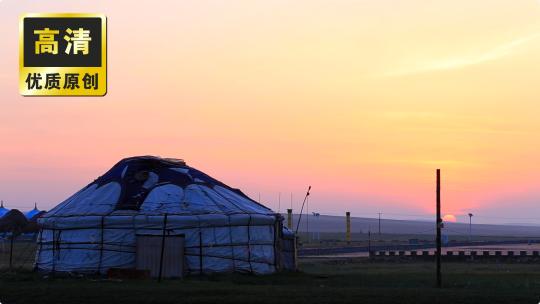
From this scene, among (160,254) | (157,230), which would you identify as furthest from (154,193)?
(160,254)

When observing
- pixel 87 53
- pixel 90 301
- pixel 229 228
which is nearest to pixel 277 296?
pixel 90 301

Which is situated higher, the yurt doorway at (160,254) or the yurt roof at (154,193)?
the yurt roof at (154,193)

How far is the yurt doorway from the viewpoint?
134 ft

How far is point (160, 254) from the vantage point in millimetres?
40812

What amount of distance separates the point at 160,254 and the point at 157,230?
1.27m

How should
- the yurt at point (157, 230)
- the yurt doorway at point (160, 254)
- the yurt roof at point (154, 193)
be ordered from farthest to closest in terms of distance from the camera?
the yurt roof at point (154, 193) < the yurt at point (157, 230) < the yurt doorway at point (160, 254)

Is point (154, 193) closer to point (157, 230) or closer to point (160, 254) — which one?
point (157, 230)

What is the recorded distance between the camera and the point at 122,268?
41.1 metres

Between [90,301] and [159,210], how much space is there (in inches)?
559

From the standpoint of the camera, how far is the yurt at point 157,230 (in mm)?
41312

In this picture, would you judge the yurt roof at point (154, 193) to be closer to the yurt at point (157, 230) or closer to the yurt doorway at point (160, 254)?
the yurt at point (157, 230)

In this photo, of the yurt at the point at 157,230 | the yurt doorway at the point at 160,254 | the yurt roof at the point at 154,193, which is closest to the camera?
the yurt doorway at the point at 160,254

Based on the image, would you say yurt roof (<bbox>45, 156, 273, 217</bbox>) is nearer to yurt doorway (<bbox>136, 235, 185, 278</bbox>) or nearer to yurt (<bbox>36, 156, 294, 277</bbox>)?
yurt (<bbox>36, 156, 294, 277</bbox>)

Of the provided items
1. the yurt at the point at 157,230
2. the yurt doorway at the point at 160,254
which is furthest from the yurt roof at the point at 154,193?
the yurt doorway at the point at 160,254
